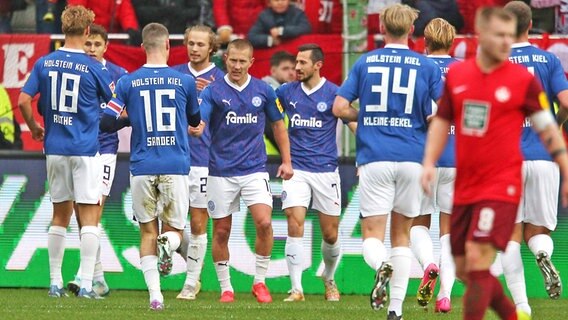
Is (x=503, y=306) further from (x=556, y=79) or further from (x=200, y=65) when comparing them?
(x=200, y=65)

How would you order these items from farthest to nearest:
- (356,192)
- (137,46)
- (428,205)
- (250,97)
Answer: (137,46), (356,192), (250,97), (428,205)

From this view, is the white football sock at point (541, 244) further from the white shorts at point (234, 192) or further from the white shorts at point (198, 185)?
the white shorts at point (198, 185)

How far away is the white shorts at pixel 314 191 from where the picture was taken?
1342 cm

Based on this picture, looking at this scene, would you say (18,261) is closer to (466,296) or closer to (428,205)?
(428,205)

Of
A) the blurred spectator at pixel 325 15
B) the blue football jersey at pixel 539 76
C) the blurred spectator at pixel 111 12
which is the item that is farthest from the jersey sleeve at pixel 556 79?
the blurred spectator at pixel 111 12

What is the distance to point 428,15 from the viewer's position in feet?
51.4

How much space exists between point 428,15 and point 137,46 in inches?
133

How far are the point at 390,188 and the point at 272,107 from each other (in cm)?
318

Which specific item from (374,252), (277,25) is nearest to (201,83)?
(277,25)

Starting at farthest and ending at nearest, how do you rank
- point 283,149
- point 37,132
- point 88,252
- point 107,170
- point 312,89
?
point 107,170
point 312,89
point 283,149
point 88,252
point 37,132

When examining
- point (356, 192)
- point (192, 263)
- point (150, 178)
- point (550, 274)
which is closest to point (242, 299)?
point (192, 263)

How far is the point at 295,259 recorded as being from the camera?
1343cm

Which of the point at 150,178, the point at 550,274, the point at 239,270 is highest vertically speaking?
the point at 150,178

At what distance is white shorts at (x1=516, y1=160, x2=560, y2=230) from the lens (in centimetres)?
1120
